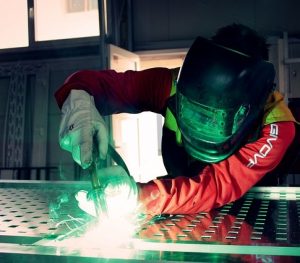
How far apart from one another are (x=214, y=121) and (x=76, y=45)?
11.7 ft

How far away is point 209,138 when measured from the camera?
0.99m

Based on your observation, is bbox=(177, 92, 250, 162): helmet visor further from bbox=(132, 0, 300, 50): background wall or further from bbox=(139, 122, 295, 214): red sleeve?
bbox=(132, 0, 300, 50): background wall

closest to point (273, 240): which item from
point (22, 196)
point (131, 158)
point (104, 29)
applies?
point (22, 196)

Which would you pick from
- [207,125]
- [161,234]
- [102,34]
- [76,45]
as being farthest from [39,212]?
[76,45]

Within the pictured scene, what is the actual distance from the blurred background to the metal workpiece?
3.09 meters

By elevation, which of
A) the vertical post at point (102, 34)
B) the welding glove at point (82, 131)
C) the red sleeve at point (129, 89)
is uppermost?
the vertical post at point (102, 34)

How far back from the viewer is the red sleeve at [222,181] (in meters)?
0.92

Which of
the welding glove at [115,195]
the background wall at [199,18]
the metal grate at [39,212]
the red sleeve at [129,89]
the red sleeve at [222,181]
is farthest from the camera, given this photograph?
the background wall at [199,18]

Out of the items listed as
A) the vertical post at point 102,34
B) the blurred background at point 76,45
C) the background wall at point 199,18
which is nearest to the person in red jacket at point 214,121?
the vertical post at point 102,34

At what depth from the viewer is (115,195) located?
844 mm

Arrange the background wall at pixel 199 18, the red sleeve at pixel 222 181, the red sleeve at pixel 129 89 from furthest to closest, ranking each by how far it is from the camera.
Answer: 1. the background wall at pixel 199 18
2. the red sleeve at pixel 129 89
3. the red sleeve at pixel 222 181

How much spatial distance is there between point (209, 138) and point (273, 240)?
1.30 ft

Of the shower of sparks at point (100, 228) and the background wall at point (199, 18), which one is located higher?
the background wall at point (199, 18)

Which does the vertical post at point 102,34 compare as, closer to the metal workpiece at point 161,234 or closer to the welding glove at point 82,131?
the welding glove at point 82,131
